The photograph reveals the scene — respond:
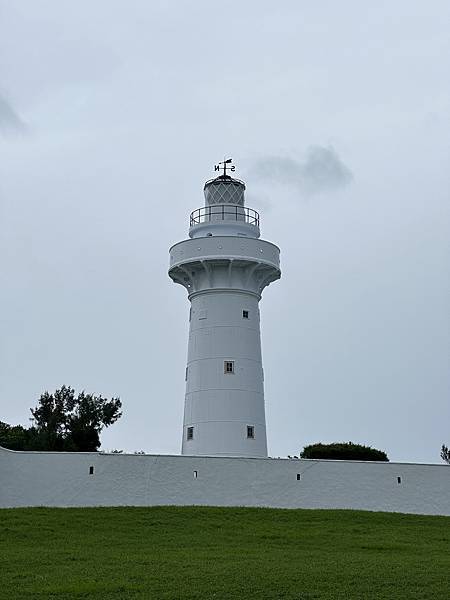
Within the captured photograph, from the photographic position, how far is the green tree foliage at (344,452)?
119 feet

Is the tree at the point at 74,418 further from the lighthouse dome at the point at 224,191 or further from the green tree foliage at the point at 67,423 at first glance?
the lighthouse dome at the point at 224,191

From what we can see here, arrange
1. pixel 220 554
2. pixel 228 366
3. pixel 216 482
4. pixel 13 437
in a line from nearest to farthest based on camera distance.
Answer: pixel 220 554 < pixel 216 482 < pixel 228 366 < pixel 13 437

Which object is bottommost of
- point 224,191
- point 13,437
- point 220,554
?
point 220,554

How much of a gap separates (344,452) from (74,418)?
12.0 metres

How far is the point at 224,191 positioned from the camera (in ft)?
122

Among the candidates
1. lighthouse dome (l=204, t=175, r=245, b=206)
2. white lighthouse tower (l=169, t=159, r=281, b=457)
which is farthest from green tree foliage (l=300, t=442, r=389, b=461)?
lighthouse dome (l=204, t=175, r=245, b=206)

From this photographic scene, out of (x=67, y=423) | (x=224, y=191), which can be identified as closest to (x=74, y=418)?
(x=67, y=423)

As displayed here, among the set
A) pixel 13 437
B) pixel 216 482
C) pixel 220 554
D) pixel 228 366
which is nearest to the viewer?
pixel 220 554

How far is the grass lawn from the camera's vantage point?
17703 mm

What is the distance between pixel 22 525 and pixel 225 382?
433 inches

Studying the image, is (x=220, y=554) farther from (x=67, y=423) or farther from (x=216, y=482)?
(x=67, y=423)

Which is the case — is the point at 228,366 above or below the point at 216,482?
above

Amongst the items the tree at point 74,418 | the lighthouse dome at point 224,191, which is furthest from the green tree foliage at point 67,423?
the lighthouse dome at point 224,191

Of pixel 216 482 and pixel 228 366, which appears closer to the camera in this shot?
pixel 216 482
